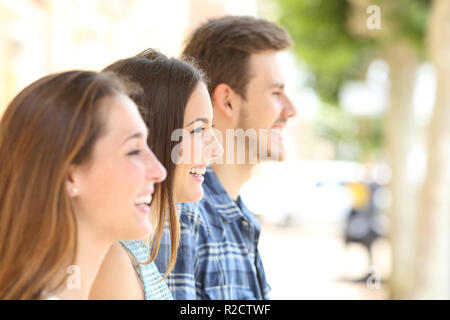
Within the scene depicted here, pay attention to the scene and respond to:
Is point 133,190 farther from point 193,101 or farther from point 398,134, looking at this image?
point 398,134

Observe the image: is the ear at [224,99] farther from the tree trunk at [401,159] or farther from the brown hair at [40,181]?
the tree trunk at [401,159]

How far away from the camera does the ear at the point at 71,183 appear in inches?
42.6

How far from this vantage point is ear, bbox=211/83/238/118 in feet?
6.82

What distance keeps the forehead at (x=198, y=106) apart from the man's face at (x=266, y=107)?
519 mm

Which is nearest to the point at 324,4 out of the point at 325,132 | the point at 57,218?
the point at 57,218

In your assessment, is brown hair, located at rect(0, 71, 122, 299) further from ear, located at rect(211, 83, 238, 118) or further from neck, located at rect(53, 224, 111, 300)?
ear, located at rect(211, 83, 238, 118)

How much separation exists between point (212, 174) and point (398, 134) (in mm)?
6188

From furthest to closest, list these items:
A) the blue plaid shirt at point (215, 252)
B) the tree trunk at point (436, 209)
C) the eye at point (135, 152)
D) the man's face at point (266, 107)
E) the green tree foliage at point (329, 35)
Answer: the green tree foliage at point (329, 35) < the tree trunk at point (436, 209) < the man's face at point (266, 107) < the blue plaid shirt at point (215, 252) < the eye at point (135, 152)

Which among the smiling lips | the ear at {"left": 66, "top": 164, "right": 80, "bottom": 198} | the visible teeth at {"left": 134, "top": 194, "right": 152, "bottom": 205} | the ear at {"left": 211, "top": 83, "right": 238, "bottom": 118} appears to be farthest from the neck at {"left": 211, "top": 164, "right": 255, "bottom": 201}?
the ear at {"left": 66, "top": 164, "right": 80, "bottom": 198}

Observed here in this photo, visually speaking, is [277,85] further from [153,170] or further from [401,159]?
[401,159]

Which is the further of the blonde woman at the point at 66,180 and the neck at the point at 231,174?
the neck at the point at 231,174

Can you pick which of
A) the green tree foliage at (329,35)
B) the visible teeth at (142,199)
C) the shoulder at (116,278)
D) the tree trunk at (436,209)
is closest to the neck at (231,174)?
the shoulder at (116,278)

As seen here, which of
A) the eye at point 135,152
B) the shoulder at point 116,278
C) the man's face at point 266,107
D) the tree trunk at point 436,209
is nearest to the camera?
the eye at point 135,152

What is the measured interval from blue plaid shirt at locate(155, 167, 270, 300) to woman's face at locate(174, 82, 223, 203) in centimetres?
26
